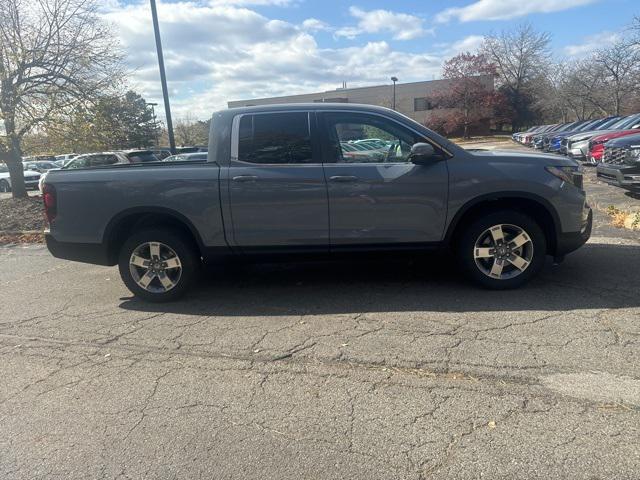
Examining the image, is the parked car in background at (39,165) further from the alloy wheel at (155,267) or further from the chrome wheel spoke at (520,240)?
the chrome wheel spoke at (520,240)

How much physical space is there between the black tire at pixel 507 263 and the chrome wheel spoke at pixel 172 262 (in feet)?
9.49

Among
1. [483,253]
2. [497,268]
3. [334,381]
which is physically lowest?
[334,381]

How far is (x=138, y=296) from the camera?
5.07 m

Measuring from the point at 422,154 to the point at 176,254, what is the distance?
2.66 m

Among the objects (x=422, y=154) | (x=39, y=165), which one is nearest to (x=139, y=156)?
(x=422, y=154)

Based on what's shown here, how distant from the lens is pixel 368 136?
4.79m

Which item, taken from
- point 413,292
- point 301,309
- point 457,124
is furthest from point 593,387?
point 457,124

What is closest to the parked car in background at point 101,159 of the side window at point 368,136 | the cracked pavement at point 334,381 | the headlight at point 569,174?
the cracked pavement at point 334,381

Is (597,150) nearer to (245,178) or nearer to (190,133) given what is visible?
(245,178)

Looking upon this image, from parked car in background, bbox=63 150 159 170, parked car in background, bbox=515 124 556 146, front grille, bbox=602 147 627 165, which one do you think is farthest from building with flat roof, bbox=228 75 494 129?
front grille, bbox=602 147 627 165

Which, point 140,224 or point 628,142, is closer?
point 140,224

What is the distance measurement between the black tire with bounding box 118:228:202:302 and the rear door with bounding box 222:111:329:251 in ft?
1.79

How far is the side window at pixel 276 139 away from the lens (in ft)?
15.5

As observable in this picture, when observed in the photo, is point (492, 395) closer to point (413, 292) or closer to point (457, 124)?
point (413, 292)
